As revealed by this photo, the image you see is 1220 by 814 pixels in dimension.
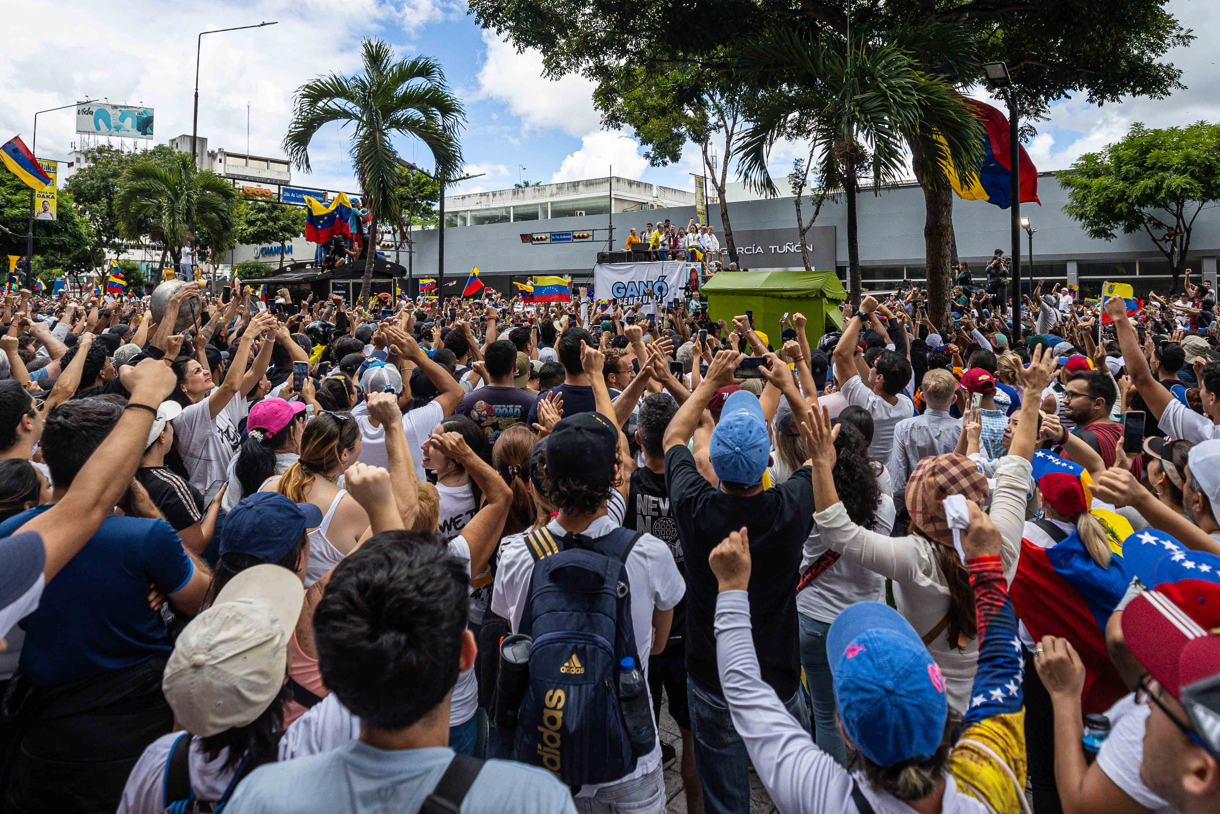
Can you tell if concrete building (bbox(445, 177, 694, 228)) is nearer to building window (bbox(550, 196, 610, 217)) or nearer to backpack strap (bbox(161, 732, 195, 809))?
building window (bbox(550, 196, 610, 217))

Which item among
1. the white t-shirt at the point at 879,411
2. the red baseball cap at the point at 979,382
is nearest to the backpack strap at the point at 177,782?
the white t-shirt at the point at 879,411

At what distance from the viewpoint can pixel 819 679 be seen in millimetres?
3146

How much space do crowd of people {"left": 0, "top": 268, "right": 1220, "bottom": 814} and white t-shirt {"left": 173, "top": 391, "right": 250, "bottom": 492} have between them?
3.24ft

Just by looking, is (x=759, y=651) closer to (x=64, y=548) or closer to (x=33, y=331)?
(x=64, y=548)

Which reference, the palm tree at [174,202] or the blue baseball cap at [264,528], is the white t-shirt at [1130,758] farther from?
the palm tree at [174,202]

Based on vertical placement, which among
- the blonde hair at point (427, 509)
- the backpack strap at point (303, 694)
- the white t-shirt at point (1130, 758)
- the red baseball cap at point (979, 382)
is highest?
the red baseball cap at point (979, 382)

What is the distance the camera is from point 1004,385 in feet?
17.9

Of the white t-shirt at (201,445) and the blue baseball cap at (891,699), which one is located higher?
the white t-shirt at (201,445)

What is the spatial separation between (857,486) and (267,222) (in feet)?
179

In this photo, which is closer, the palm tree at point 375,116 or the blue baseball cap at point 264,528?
the blue baseball cap at point 264,528

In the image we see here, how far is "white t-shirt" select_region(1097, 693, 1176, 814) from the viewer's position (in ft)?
5.11

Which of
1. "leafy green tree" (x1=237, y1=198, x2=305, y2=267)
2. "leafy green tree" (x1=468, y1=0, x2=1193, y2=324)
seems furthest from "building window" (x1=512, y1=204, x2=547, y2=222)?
"leafy green tree" (x1=468, y1=0, x2=1193, y2=324)

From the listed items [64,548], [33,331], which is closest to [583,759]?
[64,548]

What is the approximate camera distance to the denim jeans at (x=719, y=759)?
267 centimetres
